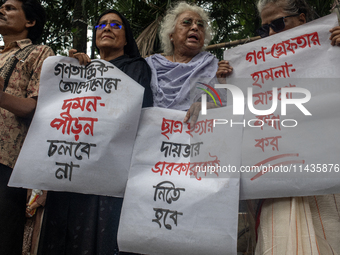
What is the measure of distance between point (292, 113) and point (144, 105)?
805 millimetres

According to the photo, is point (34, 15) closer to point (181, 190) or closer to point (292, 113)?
point (181, 190)

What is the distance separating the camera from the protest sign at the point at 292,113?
4.39 feet

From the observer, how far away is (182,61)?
82.4 inches

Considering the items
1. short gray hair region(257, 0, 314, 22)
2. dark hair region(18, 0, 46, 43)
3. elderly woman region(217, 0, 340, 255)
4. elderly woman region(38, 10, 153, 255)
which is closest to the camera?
elderly woman region(217, 0, 340, 255)

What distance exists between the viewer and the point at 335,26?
4.81ft

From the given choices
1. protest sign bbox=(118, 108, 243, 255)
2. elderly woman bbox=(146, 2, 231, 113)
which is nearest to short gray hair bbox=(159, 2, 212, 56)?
elderly woman bbox=(146, 2, 231, 113)

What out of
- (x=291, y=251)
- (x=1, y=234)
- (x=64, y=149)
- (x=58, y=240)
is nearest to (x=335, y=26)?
(x=291, y=251)

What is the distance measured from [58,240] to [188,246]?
0.81 m

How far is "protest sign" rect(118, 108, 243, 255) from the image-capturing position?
1370 mm

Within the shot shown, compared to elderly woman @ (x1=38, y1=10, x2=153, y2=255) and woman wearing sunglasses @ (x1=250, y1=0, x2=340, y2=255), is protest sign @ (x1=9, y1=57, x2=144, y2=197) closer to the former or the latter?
elderly woman @ (x1=38, y1=10, x2=153, y2=255)

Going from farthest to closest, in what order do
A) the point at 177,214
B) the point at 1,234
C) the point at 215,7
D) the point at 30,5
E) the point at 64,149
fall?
the point at 215,7, the point at 30,5, the point at 1,234, the point at 64,149, the point at 177,214

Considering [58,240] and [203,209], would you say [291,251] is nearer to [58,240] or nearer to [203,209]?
[203,209]

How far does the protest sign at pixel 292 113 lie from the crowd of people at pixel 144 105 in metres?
0.10

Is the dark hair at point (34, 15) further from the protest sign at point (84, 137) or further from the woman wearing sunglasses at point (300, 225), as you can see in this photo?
the woman wearing sunglasses at point (300, 225)
